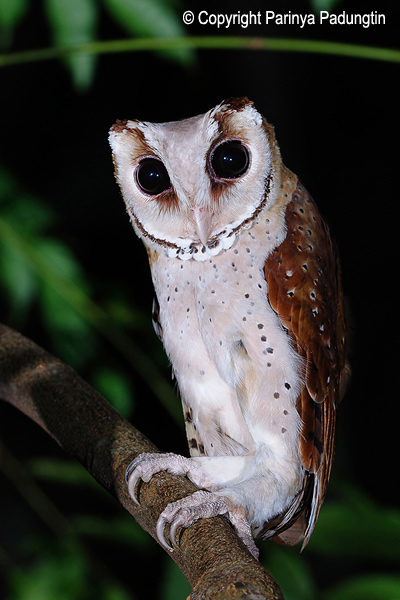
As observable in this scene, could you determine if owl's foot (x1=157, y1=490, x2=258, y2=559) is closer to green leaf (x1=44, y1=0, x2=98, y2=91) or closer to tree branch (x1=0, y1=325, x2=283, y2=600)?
tree branch (x1=0, y1=325, x2=283, y2=600)

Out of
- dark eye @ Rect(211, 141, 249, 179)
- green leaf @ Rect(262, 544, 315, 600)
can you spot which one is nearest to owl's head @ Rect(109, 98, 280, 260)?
dark eye @ Rect(211, 141, 249, 179)

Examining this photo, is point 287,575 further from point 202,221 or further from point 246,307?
point 202,221

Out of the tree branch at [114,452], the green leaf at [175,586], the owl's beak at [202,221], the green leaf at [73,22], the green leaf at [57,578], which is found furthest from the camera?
the green leaf at [57,578]

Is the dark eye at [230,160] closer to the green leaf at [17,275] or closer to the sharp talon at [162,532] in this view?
the sharp talon at [162,532]

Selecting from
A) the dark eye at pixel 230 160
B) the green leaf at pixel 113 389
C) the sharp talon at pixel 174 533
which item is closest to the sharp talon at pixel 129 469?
the sharp talon at pixel 174 533

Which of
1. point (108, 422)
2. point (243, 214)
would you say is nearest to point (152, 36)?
point (243, 214)

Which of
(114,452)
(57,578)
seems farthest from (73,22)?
(57,578)
